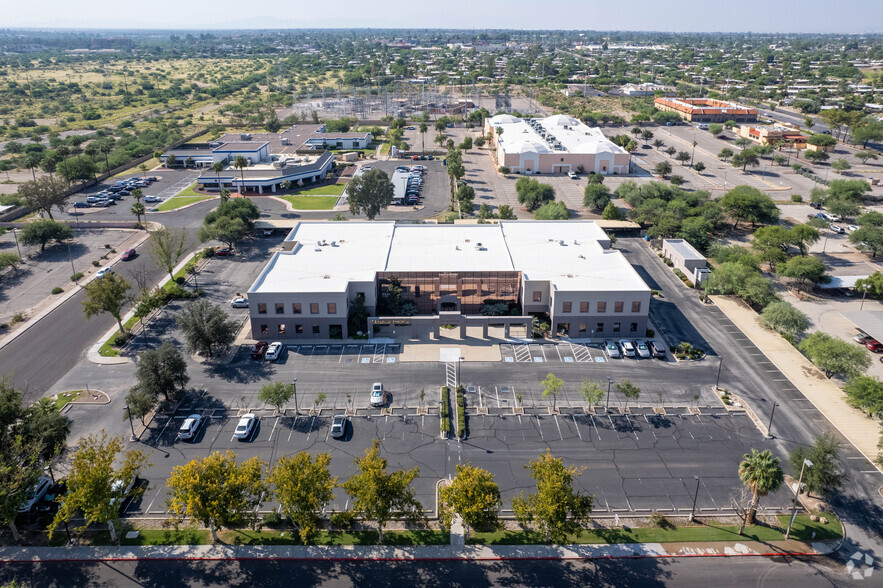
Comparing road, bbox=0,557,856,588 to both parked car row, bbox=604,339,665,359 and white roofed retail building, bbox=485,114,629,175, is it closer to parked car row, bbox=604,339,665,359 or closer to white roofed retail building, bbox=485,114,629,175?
parked car row, bbox=604,339,665,359

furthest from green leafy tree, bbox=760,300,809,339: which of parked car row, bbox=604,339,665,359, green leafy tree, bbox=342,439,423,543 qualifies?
green leafy tree, bbox=342,439,423,543

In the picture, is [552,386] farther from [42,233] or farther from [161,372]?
[42,233]

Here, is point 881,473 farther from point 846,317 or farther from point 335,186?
point 335,186

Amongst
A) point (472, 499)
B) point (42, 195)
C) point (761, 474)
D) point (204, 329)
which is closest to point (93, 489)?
point (472, 499)

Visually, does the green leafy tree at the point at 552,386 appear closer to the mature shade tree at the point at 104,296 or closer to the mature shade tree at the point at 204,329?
the mature shade tree at the point at 204,329

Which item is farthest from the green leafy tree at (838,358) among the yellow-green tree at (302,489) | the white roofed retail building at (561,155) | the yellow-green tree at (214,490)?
the white roofed retail building at (561,155)

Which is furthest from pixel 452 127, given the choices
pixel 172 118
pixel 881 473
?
pixel 881 473
